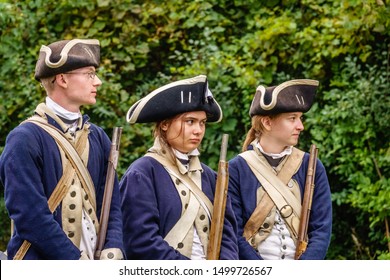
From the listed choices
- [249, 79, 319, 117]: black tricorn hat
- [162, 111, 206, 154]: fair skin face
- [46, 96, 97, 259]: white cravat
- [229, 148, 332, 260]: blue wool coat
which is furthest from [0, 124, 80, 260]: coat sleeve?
[249, 79, 319, 117]: black tricorn hat

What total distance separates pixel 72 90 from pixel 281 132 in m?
1.52

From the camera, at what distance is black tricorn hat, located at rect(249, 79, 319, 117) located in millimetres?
7000

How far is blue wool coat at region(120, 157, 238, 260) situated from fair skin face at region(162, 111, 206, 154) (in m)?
0.17

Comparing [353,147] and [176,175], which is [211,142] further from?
[176,175]

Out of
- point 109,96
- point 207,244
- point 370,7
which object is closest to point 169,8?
point 109,96

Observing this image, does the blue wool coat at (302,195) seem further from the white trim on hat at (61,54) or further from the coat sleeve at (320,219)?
the white trim on hat at (61,54)

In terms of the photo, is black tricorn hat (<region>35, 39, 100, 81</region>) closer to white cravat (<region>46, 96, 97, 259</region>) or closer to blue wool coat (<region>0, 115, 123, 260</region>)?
white cravat (<region>46, 96, 97, 259</region>)

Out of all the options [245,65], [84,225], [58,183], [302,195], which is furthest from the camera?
[245,65]

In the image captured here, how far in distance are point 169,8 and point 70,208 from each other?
572 centimetres

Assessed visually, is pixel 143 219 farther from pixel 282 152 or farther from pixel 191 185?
pixel 282 152

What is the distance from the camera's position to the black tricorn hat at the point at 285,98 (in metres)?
7.00

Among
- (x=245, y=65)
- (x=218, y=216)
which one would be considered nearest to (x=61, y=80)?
(x=218, y=216)

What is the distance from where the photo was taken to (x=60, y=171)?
5984 mm

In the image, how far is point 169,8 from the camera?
37.4 feet
